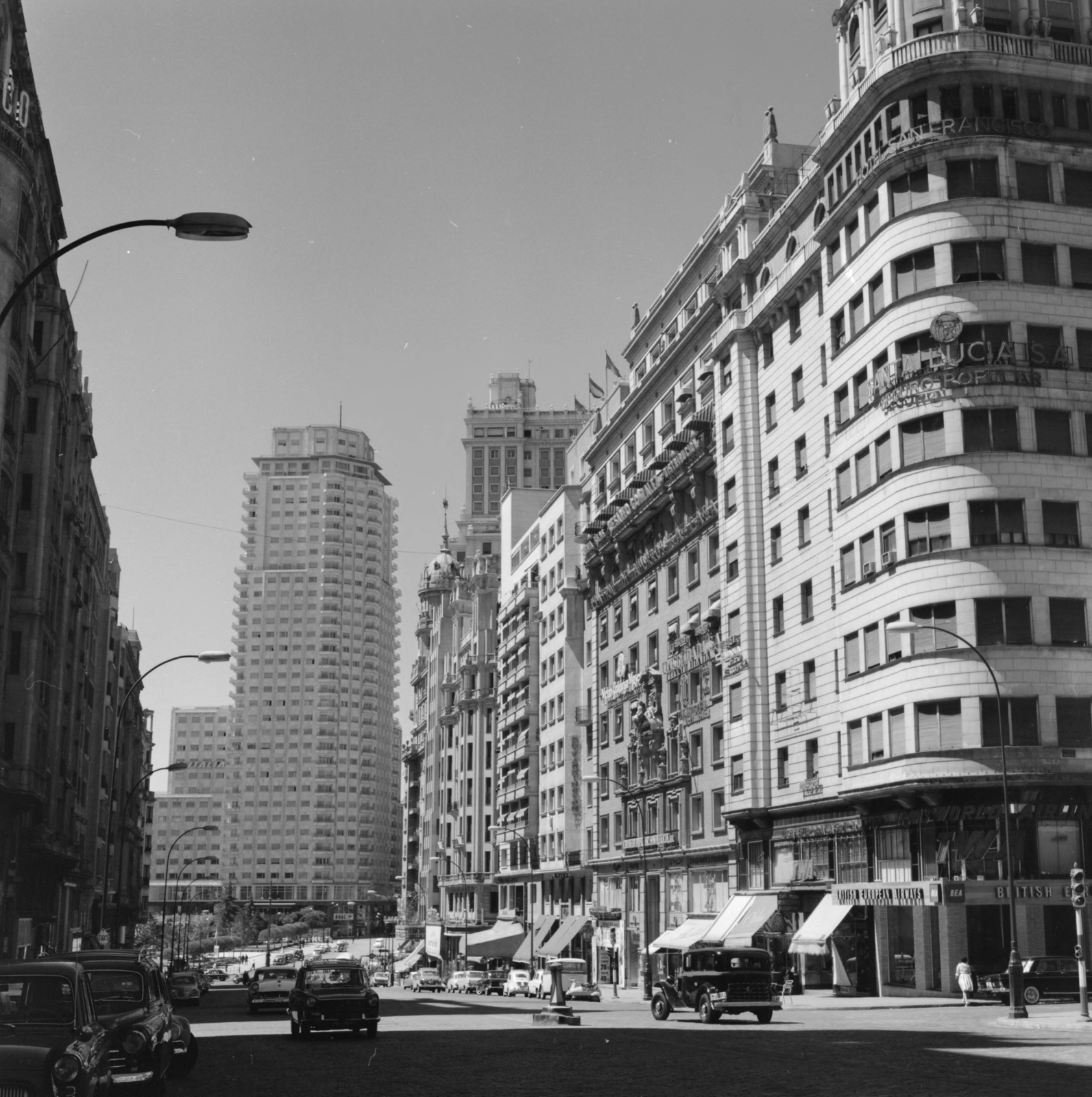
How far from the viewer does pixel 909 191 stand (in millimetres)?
50531

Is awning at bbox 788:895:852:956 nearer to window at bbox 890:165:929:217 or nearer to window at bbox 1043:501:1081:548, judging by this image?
window at bbox 1043:501:1081:548

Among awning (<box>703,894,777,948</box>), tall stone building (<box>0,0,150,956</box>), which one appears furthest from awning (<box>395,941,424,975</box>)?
awning (<box>703,894,777,948</box>)

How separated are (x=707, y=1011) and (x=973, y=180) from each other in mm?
29105

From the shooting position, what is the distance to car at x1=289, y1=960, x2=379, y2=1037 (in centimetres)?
3212

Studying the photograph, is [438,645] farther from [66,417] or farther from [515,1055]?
[515,1055]

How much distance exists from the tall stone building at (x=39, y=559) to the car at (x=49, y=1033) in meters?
24.1

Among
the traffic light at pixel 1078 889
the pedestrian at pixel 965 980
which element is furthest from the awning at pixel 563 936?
the traffic light at pixel 1078 889

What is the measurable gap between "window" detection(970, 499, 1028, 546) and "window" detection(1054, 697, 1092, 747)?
5227 mm

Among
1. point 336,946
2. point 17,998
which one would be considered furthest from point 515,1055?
point 336,946

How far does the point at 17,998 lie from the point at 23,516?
47.3 m

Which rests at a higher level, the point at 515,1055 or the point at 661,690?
the point at 661,690

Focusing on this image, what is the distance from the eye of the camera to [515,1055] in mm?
26578

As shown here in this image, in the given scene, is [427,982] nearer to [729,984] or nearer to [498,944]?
[498,944]

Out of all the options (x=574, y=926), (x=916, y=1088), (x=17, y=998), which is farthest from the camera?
(x=574, y=926)
